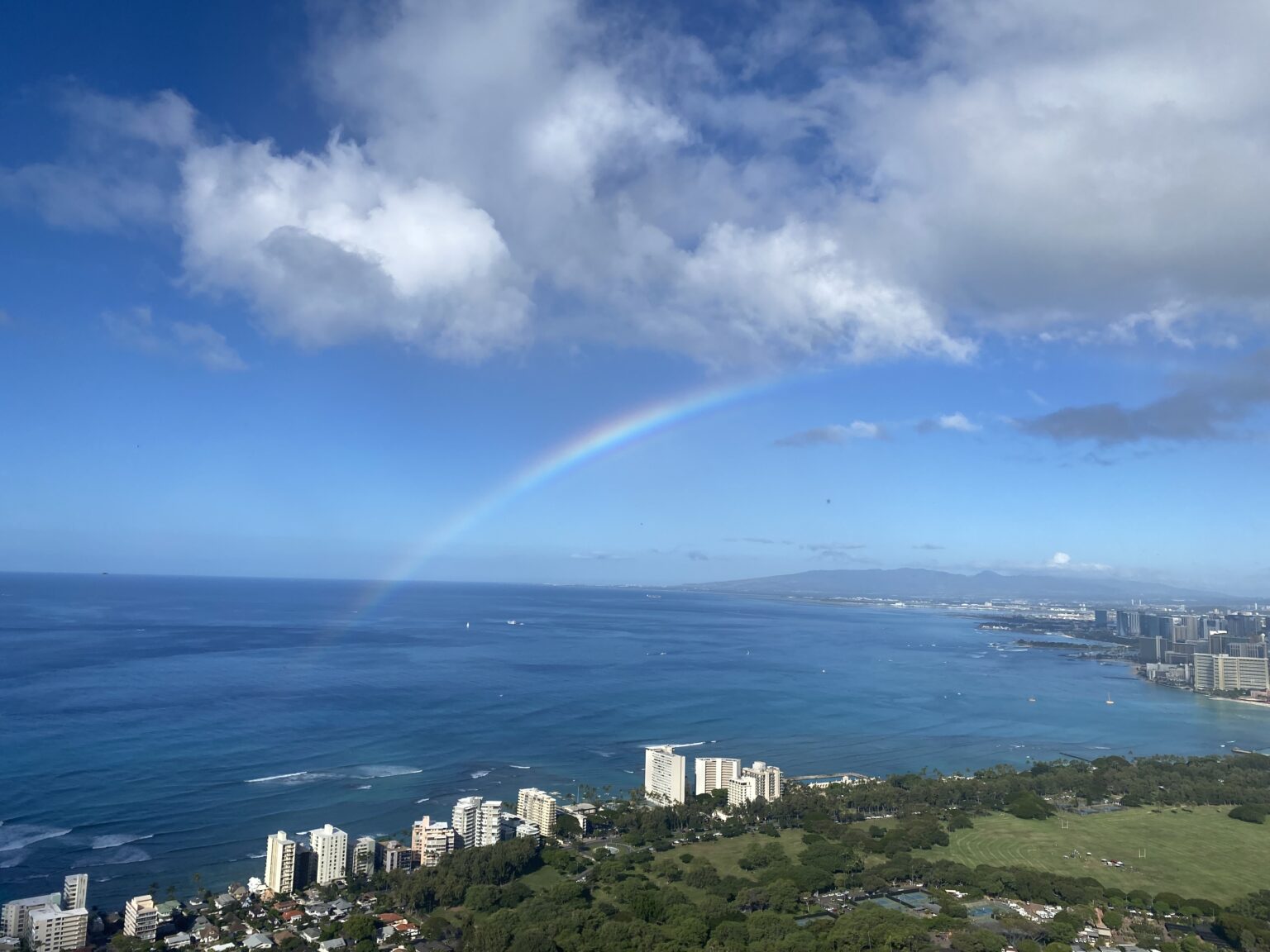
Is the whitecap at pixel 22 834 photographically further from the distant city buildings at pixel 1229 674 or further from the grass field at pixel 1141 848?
the distant city buildings at pixel 1229 674

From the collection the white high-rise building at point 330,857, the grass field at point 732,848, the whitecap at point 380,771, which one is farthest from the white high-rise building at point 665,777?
the white high-rise building at point 330,857

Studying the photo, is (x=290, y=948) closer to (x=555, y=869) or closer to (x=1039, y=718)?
(x=555, y=869)

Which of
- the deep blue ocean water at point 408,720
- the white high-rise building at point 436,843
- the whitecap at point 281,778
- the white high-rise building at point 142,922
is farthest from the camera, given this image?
the whitecap at point 281,778

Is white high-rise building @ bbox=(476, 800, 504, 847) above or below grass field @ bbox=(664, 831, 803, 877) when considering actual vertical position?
above

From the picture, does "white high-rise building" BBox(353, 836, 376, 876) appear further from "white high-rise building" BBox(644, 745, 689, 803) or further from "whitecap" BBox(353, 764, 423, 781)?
"white high-rise building" BBox(644, 745, 689, 803)

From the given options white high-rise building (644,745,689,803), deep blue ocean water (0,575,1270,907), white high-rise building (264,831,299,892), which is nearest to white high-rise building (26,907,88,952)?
deep blue ocean water (0,575,1270,907)

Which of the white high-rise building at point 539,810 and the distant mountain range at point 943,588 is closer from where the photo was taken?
the white high-rise building at point 539,810

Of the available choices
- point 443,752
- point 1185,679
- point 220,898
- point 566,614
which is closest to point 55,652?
point 443,752
